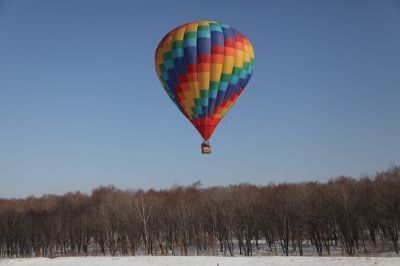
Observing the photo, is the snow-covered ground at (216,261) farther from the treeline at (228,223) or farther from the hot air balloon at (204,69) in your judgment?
the treeline at (228,223)

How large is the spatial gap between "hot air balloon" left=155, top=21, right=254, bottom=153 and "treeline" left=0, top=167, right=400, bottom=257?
69.9 ft

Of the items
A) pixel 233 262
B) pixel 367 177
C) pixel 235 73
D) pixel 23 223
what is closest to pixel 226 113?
pixel 235 73

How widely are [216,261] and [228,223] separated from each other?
20.1 metres

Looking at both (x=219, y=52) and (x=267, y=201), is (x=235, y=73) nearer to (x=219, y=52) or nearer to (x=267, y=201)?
(x=219, y=52)

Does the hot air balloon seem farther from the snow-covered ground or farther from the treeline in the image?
the treeline

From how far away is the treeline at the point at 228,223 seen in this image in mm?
44562

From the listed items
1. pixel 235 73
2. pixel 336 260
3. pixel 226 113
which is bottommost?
pixel 336 260

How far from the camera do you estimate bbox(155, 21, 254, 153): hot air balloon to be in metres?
28.5

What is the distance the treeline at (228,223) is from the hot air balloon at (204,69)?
2131cm

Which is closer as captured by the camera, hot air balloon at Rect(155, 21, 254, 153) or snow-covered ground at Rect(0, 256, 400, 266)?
snow-covered ground at Rect(0, 256, 400, 266)

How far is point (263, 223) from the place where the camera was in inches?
2042

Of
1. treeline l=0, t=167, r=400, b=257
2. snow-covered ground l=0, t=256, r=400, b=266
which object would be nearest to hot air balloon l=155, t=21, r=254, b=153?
snow-covered ground l=0, t=256, r=400, b=266

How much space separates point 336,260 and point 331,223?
19.0m

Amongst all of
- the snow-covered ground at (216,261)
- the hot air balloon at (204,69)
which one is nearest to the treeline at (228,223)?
the snow-covered ground at (216,261)
